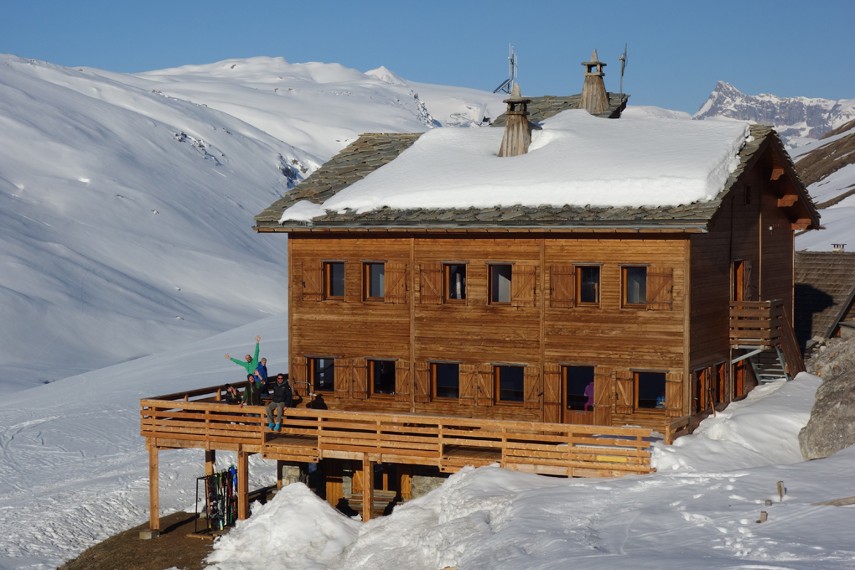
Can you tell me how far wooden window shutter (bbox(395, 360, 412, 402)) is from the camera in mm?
29859

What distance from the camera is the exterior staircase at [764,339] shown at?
2991 centimetres

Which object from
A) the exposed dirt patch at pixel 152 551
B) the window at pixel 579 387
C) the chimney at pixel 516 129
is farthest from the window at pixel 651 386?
the exposed dirt patch at pixel 152 551

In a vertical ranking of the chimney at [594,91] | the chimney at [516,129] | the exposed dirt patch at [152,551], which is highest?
the chimney at [594,91]

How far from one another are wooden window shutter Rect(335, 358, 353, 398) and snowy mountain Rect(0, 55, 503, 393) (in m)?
36.8

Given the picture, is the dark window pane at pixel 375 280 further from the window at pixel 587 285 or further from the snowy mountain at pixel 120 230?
the snowy mountain at pixel 120 230

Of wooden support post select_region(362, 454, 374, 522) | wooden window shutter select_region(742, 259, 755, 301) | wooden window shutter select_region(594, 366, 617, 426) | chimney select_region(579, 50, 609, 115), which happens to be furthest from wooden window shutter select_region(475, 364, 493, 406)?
chimney select_region(579, 50, 609, 115)

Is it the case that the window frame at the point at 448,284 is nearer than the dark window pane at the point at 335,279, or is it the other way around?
the window frame at the point at 448,284

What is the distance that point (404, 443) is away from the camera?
26625mm

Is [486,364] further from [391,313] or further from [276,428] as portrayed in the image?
[276,428]

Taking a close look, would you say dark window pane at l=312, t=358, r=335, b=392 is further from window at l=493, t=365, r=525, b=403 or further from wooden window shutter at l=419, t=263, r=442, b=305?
window at l=493, t=365, r=525, b=403

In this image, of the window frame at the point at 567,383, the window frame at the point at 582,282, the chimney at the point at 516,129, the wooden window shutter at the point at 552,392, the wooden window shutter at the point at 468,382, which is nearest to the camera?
the window frame at the point at 582,282

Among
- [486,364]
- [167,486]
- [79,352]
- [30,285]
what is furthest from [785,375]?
[30,285]

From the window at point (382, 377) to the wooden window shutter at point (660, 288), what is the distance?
7419 millimetres

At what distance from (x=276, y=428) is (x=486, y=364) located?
561cm
